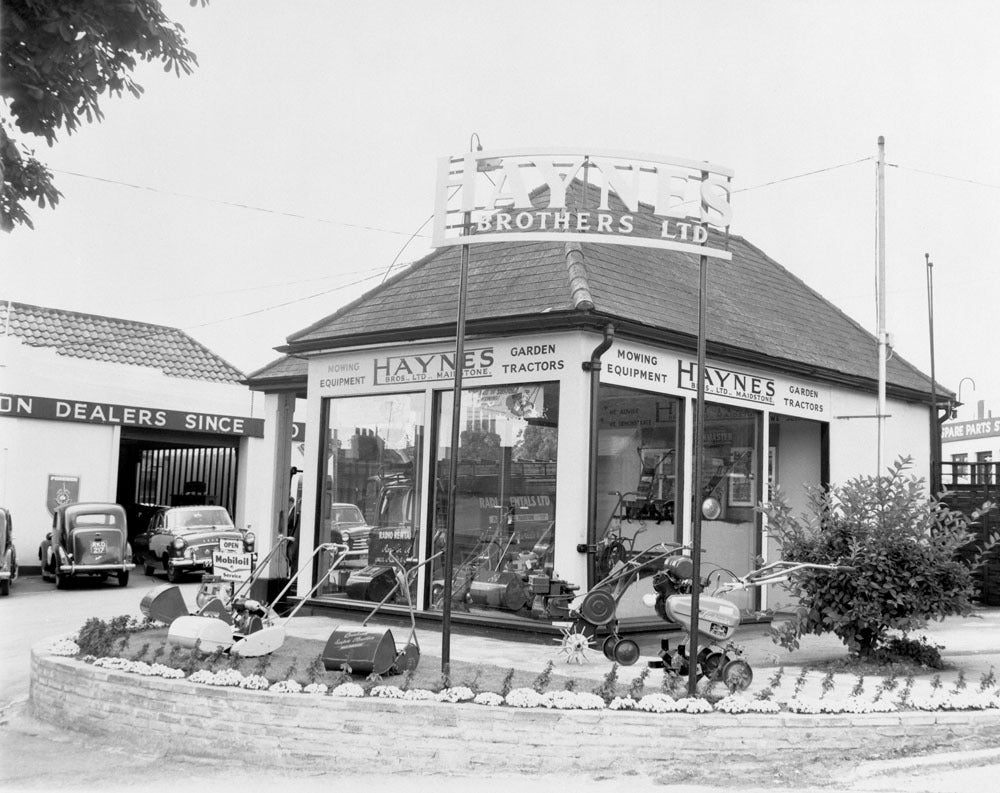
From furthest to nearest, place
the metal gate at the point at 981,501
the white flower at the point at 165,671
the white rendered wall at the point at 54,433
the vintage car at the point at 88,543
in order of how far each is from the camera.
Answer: the white rendered wall at the point at 54,433 < the vintage car at the point at 88,543 < the metal gate at the point at 981,501 < the white flower at the point at 165,671

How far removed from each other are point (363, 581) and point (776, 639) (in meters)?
5.22

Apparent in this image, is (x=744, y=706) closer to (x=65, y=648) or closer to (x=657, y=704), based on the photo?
(x=657, y=704)

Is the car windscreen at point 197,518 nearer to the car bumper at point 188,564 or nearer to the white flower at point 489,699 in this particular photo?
the car bumper at point 188,564

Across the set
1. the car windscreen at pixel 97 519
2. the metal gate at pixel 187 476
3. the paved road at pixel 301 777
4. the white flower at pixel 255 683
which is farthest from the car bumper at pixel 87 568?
the white flower at pixel 255 683

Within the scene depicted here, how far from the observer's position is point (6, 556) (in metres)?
19.9

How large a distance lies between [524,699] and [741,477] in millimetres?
7010

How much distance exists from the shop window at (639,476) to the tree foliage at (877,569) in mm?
2268

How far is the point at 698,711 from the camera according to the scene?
294 inches

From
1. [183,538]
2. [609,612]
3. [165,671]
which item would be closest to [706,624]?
[609,612]

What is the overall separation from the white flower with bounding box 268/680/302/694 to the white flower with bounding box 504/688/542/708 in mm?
1521

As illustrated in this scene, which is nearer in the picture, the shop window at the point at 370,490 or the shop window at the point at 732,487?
the shop window at the point at 370,490

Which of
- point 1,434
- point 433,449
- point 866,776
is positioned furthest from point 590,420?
point 1,434

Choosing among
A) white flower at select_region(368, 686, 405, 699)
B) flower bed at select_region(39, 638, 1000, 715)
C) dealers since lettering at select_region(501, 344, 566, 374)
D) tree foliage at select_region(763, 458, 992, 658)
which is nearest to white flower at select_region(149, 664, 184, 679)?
flower bed at select_region(39, 638, 1000, 715)

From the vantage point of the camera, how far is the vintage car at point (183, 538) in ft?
75.2
